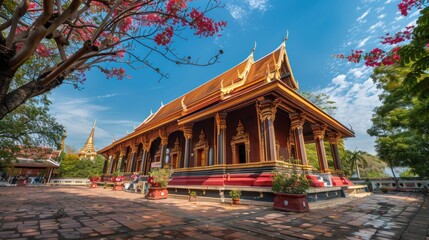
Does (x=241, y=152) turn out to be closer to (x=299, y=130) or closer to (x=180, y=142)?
(x=299, y=130)

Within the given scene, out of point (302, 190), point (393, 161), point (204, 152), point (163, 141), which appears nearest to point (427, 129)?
point (302, 190)

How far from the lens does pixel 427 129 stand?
6.78m

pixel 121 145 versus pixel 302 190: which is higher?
pixel 121 145

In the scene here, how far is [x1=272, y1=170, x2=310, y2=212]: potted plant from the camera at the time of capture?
5.53 meters

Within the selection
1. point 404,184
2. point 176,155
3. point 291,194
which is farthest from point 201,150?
point 404,184

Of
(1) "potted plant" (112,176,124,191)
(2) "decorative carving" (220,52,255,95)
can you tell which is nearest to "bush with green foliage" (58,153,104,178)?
(1) "potted plant" (112,176,124,191)

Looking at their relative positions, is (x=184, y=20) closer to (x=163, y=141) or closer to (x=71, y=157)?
(x=163, y=141)

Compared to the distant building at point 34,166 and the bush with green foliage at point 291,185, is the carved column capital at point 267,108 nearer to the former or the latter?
the bush with green foliage at point 291,185

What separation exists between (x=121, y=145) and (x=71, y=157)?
704 inches

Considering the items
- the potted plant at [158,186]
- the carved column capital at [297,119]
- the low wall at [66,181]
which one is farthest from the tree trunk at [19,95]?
the low wall at [66,181]

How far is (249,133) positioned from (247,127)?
0.36 m

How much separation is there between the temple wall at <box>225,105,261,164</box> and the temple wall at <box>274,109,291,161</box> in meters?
1.56

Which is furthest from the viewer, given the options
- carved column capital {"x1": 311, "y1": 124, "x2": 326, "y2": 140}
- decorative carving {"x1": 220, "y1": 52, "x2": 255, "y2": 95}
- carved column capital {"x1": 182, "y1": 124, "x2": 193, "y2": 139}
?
carved column capital {"x1": 311, "y1": 124, "x2": 326, "y2": 140}

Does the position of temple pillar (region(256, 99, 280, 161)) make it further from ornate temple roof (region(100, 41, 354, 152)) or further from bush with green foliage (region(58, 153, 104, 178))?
bush with green foliage (region(58, 153, 104, 178))
